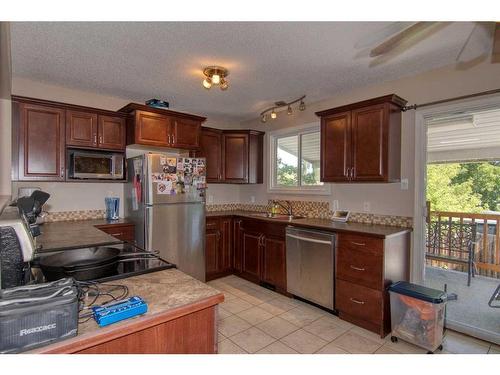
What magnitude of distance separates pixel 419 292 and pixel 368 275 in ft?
1.34

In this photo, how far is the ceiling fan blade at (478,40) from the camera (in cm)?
143

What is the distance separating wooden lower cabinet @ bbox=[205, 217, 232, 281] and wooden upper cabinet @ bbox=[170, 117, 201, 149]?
1081 mm

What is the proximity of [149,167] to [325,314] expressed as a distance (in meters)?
2.51

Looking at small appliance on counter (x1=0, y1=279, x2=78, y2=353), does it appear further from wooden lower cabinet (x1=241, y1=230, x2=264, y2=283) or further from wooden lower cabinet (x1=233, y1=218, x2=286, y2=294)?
wooden lower cabinet (x1=241, y1=230, x2=264, y2=283)

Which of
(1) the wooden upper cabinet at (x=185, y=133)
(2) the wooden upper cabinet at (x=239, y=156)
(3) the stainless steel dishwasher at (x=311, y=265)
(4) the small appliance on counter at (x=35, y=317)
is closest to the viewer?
(4) the small appliance on counter at (x=35, y=317)

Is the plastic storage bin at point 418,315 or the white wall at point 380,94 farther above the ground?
the white wall at point 380,94

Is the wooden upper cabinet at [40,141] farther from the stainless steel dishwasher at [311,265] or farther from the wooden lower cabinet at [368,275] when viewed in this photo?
the wooden lower cabinet at [368,275]

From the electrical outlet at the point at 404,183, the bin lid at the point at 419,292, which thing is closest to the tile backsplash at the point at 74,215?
the bin lid at the point at 419,292

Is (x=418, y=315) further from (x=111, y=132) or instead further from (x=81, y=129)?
(x=81, y=129)

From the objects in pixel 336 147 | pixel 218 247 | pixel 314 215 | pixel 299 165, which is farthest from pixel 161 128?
pixel 314 215

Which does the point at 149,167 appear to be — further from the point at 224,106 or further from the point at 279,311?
the point at 279,311

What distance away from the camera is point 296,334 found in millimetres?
2480
